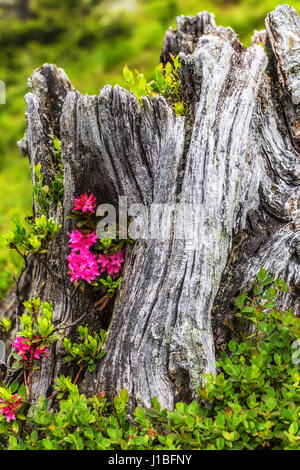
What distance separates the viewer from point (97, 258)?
3580mm

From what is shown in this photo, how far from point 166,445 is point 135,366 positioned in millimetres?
622

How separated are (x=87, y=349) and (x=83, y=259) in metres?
0.67

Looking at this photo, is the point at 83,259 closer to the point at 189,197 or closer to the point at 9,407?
the point at 189,197

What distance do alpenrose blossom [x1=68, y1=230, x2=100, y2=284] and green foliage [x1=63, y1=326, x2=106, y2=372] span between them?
15.7 inches

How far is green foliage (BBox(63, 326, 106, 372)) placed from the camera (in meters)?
3.26

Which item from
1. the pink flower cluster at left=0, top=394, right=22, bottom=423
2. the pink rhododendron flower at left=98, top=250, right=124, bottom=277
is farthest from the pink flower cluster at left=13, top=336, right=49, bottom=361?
the pink rhododendron flower at left=98, top=250, right=124, bottom=277

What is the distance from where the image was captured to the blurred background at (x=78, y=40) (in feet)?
34.1

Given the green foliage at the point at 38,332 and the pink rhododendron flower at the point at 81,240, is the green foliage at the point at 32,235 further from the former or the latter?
the green foliage at the point at 38,332

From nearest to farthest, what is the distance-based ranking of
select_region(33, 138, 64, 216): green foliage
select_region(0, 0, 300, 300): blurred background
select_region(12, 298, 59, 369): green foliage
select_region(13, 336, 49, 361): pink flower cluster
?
select_region(12, 298, 59, 369): green foliage < select_region(13, 336, 49, 361): pink flower cluster < select_region(33, 138, 64, 216): green foliage < select_region(0, 0, 300, 300): blurred background

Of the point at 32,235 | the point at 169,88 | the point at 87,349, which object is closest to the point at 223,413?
the point at 87,349

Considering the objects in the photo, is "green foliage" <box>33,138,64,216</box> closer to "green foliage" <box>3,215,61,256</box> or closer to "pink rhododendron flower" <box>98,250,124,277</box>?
"green foliage" <box>3,215,61,256</box>

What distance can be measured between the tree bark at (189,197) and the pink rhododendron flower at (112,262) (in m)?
0.07

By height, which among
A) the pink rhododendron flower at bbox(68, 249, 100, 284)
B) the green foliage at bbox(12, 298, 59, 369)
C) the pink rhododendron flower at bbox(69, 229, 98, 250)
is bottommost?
the green foliage at bbox(12, 298, 59, 369)
